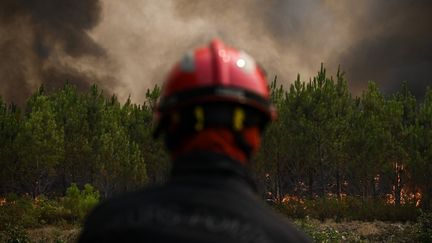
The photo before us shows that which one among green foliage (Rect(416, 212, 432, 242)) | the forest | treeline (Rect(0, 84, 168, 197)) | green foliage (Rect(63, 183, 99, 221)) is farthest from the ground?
treeline (Rect(0, 84, 168, 197))

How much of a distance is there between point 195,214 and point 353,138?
34350mm

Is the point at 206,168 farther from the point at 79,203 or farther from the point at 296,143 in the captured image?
the point at 296,143

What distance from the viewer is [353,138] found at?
3525 centimetres

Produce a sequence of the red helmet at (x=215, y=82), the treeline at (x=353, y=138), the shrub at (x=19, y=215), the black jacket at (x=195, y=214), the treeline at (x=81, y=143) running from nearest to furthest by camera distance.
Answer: the black jacket at (x=195, y=214), the red helmet at (x=215, y=82), the shrub at (x=19, y=215), the treeline at (x=353, y=138), the treeline at (x=81, y=143)

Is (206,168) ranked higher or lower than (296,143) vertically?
lower

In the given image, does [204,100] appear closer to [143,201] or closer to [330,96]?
[143,201]

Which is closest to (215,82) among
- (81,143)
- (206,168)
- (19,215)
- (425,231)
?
(206,168)

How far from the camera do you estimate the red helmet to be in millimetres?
2025

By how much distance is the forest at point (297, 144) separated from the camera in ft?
113

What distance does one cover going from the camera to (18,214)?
2784 cm

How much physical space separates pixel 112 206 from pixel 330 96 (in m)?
36.5

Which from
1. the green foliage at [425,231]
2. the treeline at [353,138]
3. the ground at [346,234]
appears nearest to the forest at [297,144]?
the treeline at [353,138]

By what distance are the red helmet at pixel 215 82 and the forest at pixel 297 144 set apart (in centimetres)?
3006

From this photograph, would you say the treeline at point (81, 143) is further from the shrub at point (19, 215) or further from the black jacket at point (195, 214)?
the black jacket at point (195, 214)
